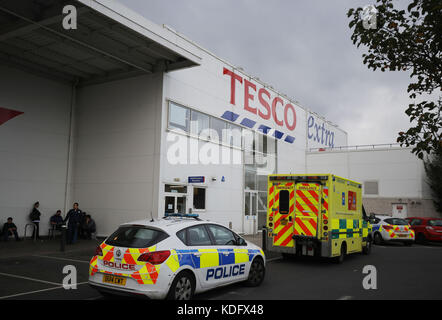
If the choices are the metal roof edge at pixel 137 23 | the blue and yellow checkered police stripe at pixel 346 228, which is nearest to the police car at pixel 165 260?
the blue and yellow checkered police stripe at pixel 346 228

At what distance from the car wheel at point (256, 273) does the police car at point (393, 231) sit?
1216 centimetres

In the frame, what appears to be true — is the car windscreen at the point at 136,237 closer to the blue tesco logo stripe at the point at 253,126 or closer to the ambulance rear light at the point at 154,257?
the ambulance rear light at the point at 154,257

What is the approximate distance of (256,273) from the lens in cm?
865

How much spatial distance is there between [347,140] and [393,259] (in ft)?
103

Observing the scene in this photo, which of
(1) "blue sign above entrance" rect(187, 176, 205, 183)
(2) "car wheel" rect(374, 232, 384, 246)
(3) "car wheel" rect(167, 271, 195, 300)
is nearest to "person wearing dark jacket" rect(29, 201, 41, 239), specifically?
(1) "blue sign above entrance" rect(187, 176, 205, 183)

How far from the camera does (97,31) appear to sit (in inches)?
566

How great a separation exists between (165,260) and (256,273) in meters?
2.95

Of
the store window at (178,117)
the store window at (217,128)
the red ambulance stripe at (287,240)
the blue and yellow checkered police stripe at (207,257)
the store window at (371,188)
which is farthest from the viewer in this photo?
the store window at (371,188)

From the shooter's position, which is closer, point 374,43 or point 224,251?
point 374,43

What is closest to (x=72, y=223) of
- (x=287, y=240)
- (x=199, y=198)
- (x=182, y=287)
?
(x=199, y=198)

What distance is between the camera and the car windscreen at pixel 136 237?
21.7 ft

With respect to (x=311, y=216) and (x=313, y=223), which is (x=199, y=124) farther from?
(x=313, y=223)

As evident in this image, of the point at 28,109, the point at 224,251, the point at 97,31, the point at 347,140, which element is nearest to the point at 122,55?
the point at 97,31
